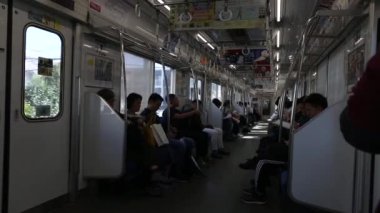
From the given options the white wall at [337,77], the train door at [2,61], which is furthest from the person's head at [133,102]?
the white wall at [337,77]

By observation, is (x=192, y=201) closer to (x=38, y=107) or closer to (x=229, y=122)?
(x=38, y=107)

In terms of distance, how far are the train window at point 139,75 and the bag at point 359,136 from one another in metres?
5.31

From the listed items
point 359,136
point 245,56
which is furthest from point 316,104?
point 245,56

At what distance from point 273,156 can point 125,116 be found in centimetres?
164

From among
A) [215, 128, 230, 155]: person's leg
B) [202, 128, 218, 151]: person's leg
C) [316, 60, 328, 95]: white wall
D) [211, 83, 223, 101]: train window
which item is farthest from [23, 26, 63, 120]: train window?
[211, 83, 223, 101]: train window

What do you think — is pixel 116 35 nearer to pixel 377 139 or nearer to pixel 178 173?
pixel 178 173

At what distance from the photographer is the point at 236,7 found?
561 cm

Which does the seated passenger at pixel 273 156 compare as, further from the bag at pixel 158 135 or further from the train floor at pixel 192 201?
the bag at pixel 158 135

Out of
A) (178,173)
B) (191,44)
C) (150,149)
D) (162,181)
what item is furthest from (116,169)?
(191,44)

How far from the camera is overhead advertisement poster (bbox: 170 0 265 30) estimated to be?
5492mm

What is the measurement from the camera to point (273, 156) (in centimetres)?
414

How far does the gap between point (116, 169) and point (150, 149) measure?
22.1 inches

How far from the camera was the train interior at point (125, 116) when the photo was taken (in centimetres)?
315

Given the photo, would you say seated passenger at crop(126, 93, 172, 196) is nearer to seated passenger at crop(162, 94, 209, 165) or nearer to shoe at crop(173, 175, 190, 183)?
shoe at crop(173, 175, 190, 183)
